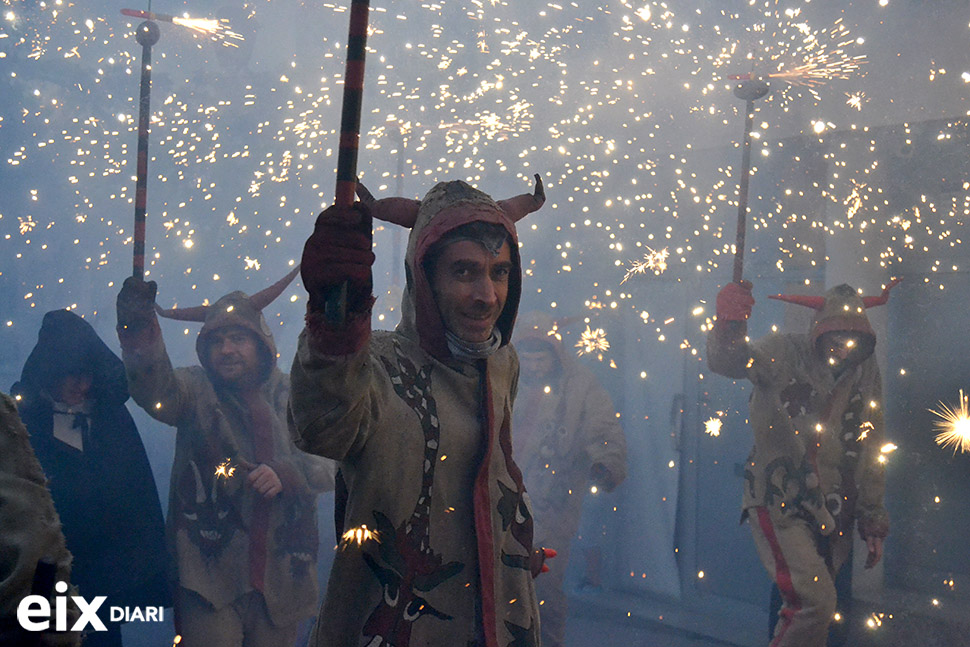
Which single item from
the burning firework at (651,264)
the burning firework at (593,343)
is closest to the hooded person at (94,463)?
the burning firework at (593,343)

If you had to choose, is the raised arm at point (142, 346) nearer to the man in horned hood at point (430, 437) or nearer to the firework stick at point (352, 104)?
the man in horned hood at point (430, 437)

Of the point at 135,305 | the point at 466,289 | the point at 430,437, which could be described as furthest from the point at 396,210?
the point at 135,305

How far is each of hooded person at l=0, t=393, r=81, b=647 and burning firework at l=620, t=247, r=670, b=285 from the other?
22.5 ft

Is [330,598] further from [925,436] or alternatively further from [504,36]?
[504,36]

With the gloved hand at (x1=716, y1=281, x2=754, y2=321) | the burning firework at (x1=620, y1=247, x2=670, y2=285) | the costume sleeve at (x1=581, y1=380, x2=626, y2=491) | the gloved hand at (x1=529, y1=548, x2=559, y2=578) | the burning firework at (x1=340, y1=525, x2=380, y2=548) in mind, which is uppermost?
the burning firework at (x1=620, y1=247, x2=670, y2=285)

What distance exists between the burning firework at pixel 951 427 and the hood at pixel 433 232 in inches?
206

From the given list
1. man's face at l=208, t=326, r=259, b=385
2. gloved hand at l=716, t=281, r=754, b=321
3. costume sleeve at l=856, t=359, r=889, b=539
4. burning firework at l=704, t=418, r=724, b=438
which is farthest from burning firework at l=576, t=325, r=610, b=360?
man's face at l=208, t=326, r=259, b=385

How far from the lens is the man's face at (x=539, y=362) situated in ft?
22.1

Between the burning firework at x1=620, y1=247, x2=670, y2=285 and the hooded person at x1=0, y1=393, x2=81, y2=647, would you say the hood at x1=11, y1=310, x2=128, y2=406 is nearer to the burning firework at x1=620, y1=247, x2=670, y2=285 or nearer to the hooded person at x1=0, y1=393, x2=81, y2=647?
the hooded person at x1=0, y1=393, x2=81, y2=647

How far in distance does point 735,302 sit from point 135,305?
144 inches

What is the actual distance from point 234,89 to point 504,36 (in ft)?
19.3

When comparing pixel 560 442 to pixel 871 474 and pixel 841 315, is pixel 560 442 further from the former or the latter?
pixel 841 315

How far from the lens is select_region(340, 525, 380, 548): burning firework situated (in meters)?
1.96

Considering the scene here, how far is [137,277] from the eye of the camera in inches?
148
